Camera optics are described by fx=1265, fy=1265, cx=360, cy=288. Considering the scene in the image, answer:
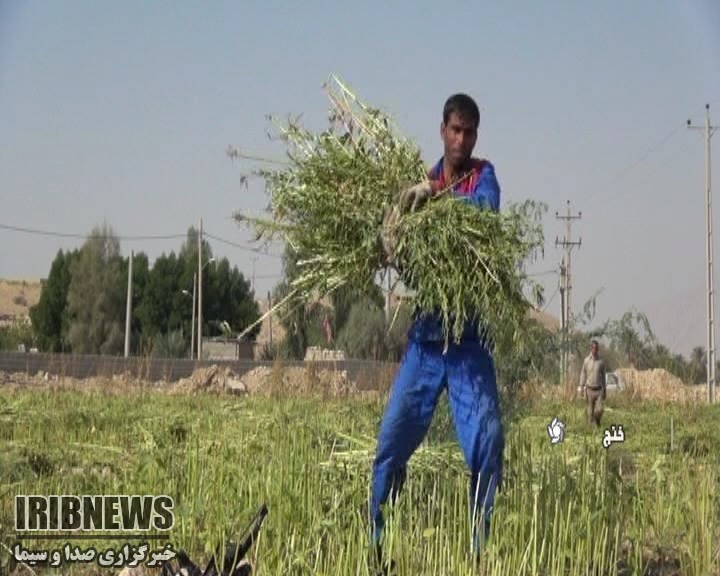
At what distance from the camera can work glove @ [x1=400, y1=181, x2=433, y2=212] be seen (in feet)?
15.5

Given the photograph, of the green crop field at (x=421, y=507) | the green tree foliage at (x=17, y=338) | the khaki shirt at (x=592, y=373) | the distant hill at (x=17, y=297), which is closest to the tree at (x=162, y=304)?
the green tree foliage at (x=17, y=338)

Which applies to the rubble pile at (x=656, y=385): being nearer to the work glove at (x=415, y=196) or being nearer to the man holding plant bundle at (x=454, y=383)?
the man holding plant bundle at (x=454, y=383)

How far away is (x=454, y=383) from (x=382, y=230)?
2.08 feet

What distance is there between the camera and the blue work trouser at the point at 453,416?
15.3 feet

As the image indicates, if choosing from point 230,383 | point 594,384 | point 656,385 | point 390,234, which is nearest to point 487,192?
point 390,234

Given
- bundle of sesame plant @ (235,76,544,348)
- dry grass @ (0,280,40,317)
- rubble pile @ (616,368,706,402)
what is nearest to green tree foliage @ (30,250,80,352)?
rubble pile @ (616,368,706,402)

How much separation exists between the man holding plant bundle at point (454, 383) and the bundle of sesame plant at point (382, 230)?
0.21 feet

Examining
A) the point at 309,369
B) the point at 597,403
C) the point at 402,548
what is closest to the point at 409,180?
the point at 402,548

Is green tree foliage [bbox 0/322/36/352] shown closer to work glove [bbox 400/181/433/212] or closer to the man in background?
the man in background

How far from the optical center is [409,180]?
4922 millimetres

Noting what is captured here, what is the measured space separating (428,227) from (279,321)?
784 mm

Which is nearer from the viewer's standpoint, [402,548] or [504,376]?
[402,548]

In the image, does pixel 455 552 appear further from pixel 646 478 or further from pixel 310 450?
pixel 646 478

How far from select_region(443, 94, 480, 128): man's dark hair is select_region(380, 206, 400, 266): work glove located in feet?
1.64
